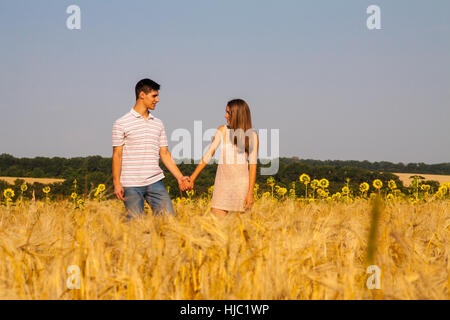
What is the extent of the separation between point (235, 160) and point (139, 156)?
105 centimetres

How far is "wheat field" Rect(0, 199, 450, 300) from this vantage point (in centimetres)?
187

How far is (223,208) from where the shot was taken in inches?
184

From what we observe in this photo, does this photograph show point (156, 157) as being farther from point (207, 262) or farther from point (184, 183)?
point (207, 262)

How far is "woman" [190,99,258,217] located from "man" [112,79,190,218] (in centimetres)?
47

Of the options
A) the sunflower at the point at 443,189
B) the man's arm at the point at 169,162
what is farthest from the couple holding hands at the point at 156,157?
the sunflower at the point at 443,189

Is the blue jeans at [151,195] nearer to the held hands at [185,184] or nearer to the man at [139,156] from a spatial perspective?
the man at [139,156]

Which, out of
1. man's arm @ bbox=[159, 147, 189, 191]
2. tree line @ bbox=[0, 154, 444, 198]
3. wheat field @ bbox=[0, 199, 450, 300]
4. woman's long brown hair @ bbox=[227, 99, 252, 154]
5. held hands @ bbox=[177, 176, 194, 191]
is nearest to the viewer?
wheat field @ bbox=[0, 199, 450, 300]

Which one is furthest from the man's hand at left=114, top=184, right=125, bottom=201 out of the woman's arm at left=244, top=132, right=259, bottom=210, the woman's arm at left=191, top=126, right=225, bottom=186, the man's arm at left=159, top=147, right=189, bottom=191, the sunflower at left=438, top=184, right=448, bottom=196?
the sunflower at left=438, top=184, right=448, bottom=196

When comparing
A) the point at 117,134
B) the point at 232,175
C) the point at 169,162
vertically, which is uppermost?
the point at 117,134

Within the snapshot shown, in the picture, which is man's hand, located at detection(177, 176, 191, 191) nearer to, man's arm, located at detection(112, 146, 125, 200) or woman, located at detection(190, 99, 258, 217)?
woman, located at detection(190, 99, 258, 217)

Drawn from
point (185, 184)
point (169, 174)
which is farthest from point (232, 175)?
point (169, 174)

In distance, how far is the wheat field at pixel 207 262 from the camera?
1.87m

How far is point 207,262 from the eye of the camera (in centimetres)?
217

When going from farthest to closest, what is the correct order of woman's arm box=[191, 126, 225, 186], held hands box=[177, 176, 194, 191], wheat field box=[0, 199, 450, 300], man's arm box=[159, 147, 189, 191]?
man's arm box=[159, 147, 189, 191], held hands box=[177, 176, 194, 191], woman's arm box=[191, 126, 225, 186], wheat field box=[0, 199, 450, 300]
